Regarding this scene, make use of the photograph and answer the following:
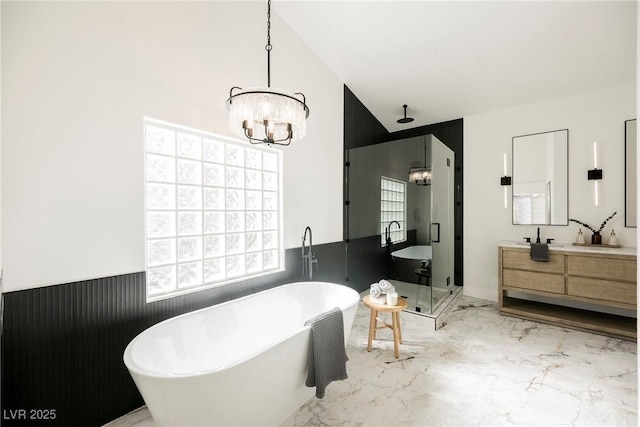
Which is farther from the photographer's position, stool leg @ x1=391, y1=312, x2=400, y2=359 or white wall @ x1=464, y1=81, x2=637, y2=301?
white wall @ x1=464, y1=81, x2=637, y2=301

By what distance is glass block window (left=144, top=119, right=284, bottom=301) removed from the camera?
195cm

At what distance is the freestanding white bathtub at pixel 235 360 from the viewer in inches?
47.1

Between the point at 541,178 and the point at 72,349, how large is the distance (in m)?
4.87

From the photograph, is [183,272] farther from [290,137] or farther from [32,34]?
[32,34]

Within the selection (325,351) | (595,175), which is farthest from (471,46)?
(325,351)

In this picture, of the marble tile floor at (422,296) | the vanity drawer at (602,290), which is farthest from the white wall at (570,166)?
the marble tile floor at (422,296)

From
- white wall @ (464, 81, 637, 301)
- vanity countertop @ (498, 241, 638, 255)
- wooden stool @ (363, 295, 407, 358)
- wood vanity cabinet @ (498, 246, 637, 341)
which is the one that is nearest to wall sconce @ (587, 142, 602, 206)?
white wall @ (464, 81, 637, 301)

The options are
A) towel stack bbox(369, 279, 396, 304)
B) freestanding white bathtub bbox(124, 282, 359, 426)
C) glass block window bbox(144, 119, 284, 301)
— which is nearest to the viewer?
freestanding white bathtub bbox(124, 282, 359, 426)

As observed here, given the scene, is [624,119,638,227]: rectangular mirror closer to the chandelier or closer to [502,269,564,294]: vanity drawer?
[502,269,564,294]: vanity drawer

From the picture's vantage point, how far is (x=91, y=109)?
1.57 meters

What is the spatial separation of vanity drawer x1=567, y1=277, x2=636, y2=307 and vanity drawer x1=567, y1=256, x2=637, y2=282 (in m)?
0.06

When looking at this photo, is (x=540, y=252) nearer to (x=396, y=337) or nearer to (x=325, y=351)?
(x=396, y=337)

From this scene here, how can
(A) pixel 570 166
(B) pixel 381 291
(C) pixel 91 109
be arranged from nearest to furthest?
(C) pixel 91 109 < (B) pixel 381 291 < (A) pixel 570 166

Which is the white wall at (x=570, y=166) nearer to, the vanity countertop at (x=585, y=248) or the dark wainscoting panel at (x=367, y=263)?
the vanity countertop at (x=585, y=248)
